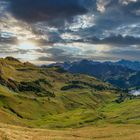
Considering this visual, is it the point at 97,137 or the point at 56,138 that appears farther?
the point at 97,137

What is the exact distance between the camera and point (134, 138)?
69.8 metres

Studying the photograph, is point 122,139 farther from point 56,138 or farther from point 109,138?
point 56,138

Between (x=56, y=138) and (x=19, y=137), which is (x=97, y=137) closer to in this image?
(x=56, y=138)

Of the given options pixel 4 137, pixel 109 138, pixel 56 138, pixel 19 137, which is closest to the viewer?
pixel 4 137

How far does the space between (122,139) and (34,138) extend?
702 inches

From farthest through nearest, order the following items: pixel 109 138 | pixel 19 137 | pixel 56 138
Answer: pixel 109 138 → pixel 56 138 → pixel 19 137

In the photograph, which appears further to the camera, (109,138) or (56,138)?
(109,138)

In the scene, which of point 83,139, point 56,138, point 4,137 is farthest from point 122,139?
point 4,137

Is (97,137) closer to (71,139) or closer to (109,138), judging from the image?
(109,138)

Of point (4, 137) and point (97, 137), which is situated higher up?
point (97, 137)

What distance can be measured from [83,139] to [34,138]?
40.2 feet

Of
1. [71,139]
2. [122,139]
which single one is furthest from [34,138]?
[122,139]

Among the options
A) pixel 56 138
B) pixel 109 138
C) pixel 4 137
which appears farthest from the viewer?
pixel 109 138

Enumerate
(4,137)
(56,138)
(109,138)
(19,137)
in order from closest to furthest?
(4,137) → (19,137) → (56,138) → (109,138)
